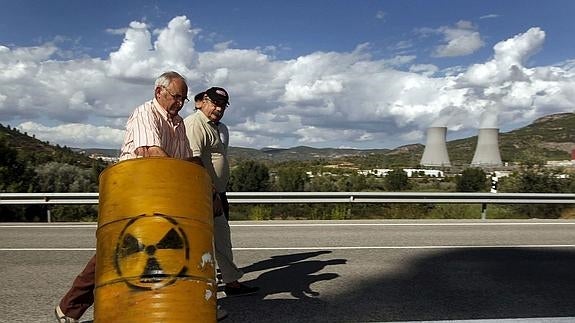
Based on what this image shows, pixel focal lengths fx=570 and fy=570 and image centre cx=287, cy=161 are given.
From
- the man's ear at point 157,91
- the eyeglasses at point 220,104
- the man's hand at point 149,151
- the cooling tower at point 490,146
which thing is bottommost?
the man's hand at point 149,151

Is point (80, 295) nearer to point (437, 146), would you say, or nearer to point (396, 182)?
point (396, 182)

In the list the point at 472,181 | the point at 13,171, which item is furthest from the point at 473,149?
the point at 13,171

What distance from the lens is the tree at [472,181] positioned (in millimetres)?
30786

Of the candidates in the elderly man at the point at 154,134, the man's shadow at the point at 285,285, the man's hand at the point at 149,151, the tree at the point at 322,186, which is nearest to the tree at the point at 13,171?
the tree at the point at 322,186

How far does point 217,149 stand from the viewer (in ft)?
16.5

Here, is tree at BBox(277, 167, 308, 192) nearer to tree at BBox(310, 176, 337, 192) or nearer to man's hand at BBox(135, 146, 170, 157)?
tree at BBox(310, 176, 337, 192)

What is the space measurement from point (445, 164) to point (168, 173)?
43.5 metres

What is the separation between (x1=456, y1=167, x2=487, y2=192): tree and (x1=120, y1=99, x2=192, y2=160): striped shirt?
2809cm

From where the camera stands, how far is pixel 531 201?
13188 millimetres

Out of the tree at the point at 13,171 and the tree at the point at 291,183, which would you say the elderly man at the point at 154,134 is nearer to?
→ the tree at the point at 13,171

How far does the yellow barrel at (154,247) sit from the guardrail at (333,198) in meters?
9.25

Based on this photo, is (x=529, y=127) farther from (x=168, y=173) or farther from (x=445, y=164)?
(x=168, y=173)

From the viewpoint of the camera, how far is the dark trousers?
4.02 metres

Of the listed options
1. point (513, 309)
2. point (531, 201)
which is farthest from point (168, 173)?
point (531, 201)
